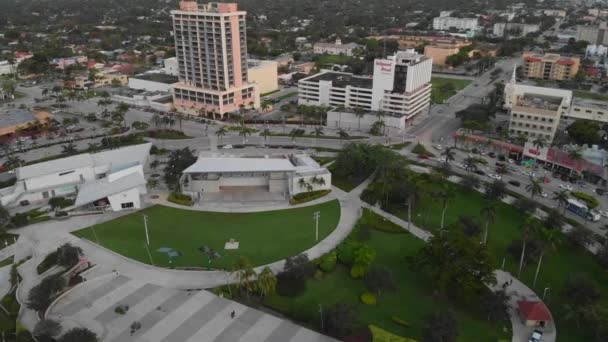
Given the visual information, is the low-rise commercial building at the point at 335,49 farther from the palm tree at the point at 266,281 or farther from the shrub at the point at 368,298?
the palm tree at the point at 266,281

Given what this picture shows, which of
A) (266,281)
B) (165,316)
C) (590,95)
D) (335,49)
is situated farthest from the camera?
(335,49)

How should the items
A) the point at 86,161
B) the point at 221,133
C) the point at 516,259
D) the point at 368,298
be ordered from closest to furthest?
1. the point at 368,298
2. the point at 516,259
3. the point at 86,161
4. the point at 221,133

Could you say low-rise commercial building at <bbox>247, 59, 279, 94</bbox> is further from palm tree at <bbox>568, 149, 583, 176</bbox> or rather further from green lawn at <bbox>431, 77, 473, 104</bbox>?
palm tree at <bbox>568, 149, 583, 176</bbox>

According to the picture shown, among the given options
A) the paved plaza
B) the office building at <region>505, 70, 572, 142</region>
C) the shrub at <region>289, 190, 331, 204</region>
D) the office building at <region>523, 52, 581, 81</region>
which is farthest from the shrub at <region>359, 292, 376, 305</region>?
the office building at <region>523, 52, 581, 81</region>

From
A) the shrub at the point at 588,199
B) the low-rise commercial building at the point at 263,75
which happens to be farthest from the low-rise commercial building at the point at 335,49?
the shrub at the point at 588,199

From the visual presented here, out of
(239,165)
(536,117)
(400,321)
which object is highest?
(536,117)

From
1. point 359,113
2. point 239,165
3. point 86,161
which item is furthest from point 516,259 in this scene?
point 86,161

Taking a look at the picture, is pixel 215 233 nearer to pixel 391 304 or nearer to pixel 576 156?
pixel 391 304
